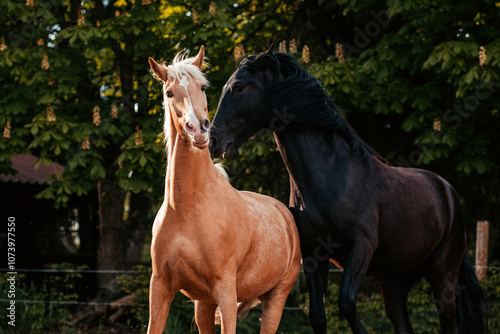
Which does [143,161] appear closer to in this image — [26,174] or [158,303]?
[158,303]

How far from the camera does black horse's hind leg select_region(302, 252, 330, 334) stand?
13.8 feet

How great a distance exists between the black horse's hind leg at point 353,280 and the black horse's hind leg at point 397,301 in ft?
3.76

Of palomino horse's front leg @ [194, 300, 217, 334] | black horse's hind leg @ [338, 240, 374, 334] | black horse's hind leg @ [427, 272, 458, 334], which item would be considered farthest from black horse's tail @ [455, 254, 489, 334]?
palomino horse's front leg @ [194, 300, 217, 334]

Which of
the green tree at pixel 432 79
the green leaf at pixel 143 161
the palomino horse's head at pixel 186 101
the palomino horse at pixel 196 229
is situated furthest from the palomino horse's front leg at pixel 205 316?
the green tree at pixel 432 79

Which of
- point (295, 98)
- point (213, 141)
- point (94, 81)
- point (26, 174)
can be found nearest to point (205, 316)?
point (213, 141)

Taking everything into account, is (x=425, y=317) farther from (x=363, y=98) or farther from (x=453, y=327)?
(x=453, y=327)

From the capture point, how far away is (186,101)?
11.4 feet

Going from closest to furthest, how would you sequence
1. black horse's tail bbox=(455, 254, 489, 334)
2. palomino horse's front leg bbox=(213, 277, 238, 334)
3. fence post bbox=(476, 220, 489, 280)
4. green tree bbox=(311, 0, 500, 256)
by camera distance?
palomino horse's front leg bbox=(213, 277, 238, 334) → black horse's tail bbox=(455, 254, 489, 334) → green tree bbox=(311, 0, 500, 256) → fence post bbox=(476, 220, 489, 280)

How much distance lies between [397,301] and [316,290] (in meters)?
1.18

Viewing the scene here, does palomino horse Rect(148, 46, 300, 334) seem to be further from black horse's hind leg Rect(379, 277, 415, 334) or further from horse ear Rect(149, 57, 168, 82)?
black horse's hind leg Rect(379, 277, 415, 334)

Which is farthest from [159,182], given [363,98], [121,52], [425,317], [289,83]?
[289,83]

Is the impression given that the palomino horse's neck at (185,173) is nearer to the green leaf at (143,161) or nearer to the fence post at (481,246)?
the green leaf at (143,161)

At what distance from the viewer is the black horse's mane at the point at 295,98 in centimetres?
428

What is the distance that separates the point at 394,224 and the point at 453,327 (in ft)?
3.80
